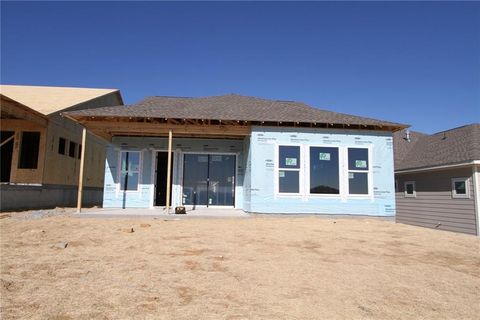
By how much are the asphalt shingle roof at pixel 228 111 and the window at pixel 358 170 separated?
3.97ft

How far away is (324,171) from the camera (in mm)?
12969

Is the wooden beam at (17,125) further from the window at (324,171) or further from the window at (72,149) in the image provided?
the window at (324,171)

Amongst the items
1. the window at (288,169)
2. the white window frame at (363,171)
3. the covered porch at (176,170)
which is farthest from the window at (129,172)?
the white window frame at (363,171)

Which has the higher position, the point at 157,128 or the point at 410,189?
the point at 157,128

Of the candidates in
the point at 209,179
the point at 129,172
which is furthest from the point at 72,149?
the point at 209,179

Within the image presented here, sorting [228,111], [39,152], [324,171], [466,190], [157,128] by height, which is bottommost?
[466,190]

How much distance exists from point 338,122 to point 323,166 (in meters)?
1.81

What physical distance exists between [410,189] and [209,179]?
33.9 feet

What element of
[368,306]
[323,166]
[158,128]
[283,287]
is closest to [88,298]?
[283,287]

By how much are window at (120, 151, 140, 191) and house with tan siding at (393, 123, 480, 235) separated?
12953 millimetres

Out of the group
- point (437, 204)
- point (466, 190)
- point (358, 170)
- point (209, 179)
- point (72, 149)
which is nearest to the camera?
point (466, 190)

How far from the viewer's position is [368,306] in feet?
13.2

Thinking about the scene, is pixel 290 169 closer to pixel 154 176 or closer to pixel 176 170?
pixel 176 170

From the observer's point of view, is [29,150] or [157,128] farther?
[29,150]
